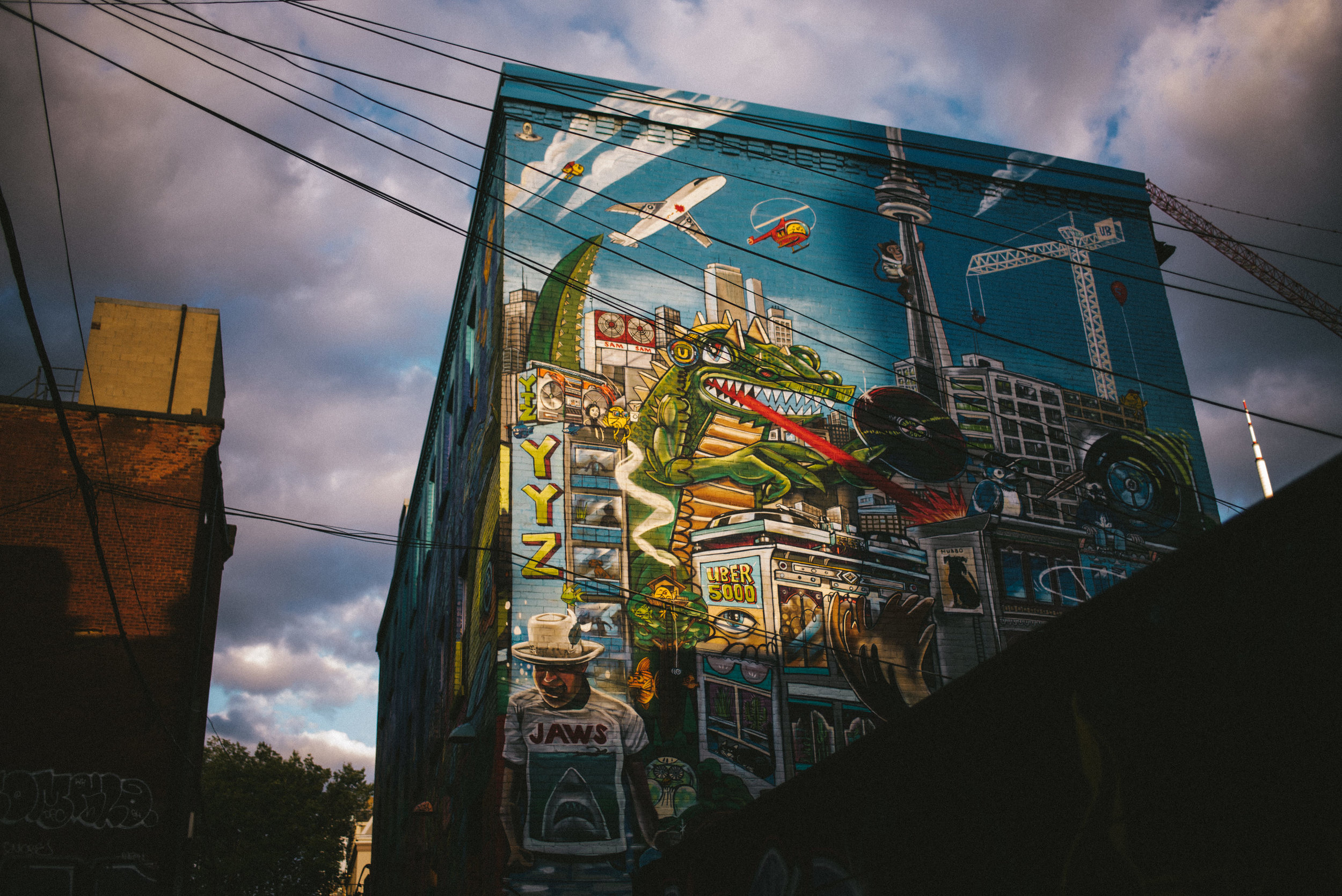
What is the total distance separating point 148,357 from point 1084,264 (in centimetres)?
2204

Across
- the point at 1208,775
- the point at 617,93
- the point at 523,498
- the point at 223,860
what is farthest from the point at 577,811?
the point at 223,860

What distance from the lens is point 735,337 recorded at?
19.8m

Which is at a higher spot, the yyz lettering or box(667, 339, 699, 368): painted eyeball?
box(667, 339, 699, 368): painted eyeball

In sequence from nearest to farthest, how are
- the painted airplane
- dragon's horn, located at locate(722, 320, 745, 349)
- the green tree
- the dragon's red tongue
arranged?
the dragon's red tongue < dragon's horn, located at locate(722, 320, 745, 349) < the painted airplane < the green tree

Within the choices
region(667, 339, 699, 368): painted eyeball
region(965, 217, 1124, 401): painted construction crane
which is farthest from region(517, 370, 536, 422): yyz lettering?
region(965, 217, 1124, 401): painted construction crane

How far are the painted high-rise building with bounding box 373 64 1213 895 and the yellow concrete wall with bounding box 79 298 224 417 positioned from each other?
6.40m

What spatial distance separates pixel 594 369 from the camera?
18766mm

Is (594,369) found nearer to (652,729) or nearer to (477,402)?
(477,402)

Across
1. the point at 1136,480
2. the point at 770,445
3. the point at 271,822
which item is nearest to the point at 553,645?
the point at 770,445

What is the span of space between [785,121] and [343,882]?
43.4 meters

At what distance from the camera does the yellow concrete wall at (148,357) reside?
2352 cm

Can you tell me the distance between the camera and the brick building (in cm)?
1855

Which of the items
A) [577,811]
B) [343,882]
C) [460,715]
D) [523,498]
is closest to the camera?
[577,811]

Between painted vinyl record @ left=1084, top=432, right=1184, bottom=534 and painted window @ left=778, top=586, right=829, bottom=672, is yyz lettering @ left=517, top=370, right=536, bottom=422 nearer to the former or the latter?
painted window @ left=778, top=586, right=829, bottom=672
